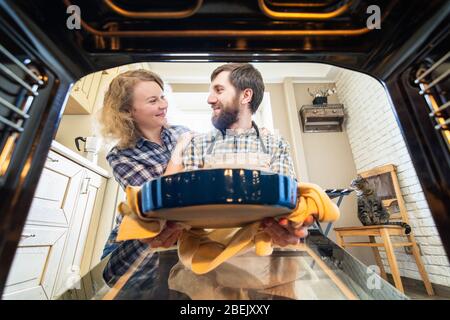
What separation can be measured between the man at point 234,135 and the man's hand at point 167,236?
1.31 ft

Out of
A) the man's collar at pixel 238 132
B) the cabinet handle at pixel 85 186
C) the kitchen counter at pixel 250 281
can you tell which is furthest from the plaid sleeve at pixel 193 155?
the cabinet handle at pixel 85 186

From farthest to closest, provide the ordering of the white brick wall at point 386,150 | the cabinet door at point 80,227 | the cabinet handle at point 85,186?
the white brick wall at point 386,150 < the cabinet handle at point 85,186 < the cabinet door at point 80,227

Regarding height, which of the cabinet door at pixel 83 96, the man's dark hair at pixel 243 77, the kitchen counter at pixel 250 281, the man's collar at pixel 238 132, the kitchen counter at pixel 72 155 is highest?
the cabinet door at pixel 83 96

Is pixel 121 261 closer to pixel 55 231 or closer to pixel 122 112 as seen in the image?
pixel 122 112

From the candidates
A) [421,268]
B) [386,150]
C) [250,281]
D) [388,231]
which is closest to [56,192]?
[250,281]

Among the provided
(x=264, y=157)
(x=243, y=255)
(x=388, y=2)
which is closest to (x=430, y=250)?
(x=264, y=157)

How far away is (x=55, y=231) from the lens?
953mm

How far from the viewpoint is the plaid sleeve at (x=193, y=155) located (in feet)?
2.45

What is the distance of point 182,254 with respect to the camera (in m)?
0.29

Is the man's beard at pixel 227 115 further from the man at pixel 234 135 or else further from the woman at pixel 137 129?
the woman at pixel 137 129

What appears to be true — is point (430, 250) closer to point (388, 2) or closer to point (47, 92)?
point (388, 2)

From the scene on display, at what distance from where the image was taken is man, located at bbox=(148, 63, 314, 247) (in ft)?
2.54

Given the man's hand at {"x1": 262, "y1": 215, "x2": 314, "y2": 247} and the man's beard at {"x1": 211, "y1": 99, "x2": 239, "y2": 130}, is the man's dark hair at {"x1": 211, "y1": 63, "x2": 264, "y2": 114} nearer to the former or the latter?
the man's beard at {"x1": 211, "y1": 99, "x2": 239, "y2": 130}

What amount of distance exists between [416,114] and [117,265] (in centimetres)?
43
